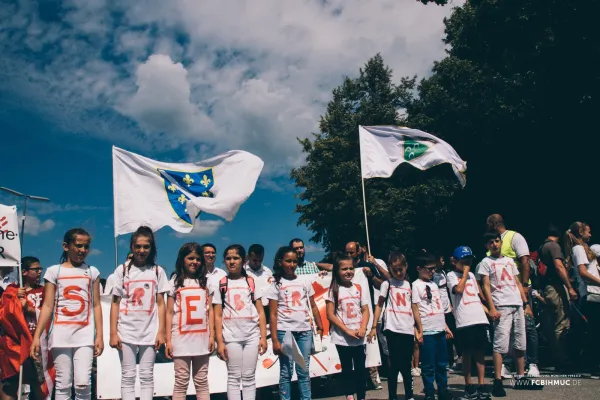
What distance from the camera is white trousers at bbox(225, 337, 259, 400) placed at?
5340 mm

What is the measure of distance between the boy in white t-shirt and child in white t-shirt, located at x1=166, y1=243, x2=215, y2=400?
3.64 meters

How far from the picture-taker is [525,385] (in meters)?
6.58

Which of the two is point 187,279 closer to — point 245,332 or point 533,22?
point 245,332

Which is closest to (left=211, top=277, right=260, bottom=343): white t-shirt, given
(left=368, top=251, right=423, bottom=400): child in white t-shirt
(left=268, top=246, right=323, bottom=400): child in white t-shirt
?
(left=268, top=246, right=323, bottom=400): child in white t-shirt

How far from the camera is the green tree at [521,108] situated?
14.5m

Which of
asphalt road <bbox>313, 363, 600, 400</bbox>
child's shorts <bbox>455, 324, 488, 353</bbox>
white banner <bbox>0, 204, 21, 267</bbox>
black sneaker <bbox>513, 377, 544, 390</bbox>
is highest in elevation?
white banner <bbox>0, 204, 21, 267</bbox>

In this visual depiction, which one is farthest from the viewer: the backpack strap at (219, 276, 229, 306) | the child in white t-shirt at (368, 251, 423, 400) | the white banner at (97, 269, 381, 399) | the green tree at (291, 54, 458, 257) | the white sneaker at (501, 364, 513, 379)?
the green tree at (291, 54, 458, 257)

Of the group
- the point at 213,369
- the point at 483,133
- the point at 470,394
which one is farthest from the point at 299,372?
the point at 483,133

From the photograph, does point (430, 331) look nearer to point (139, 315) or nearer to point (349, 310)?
point (349, 310)

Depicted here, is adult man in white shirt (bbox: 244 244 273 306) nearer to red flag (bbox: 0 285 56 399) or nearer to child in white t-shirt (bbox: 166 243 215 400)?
child in white t-shirt (bbox: 166 243 215 400)

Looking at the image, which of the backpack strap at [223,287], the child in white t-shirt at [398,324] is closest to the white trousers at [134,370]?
the backpack strap at [223,287]

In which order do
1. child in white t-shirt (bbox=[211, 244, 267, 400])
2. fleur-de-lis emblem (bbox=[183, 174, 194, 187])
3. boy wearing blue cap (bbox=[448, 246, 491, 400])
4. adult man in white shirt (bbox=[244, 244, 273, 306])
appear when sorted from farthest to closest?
fleur-de-lis emblem (bbox=[183, 174, 194, 187]) < adult man in white shirt (bbox=[244, 244, 273, 306]) < boy wearing blue cap (bbox=[448, 246, 491, 400]) < child in white t-shirt (bbox=[211, 244, 267, 400])

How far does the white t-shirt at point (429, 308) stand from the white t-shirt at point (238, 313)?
2.02 meters

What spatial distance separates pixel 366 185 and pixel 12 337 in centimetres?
2224
